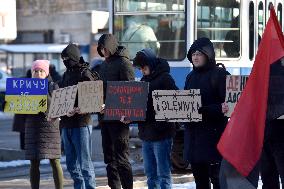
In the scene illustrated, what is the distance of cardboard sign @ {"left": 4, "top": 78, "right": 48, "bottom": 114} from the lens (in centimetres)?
1027

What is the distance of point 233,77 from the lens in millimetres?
8602

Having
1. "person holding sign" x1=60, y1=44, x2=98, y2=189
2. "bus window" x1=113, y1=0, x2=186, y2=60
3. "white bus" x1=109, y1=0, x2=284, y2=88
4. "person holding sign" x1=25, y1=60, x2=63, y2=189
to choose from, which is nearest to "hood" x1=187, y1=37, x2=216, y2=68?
"person holding sign" x1=60, y1=44, x2=98, y2=189

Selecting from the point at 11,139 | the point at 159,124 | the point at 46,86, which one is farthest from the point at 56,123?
the point at 11,139

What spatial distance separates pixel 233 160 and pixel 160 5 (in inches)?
263

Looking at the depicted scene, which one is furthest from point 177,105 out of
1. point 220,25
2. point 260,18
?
point 260,18

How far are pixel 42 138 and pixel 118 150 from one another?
Result: 3.10ft

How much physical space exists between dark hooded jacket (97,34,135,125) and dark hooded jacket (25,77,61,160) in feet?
2.32

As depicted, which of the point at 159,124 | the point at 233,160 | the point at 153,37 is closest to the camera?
the point at 233,160

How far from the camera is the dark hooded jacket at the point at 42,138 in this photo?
10125mm

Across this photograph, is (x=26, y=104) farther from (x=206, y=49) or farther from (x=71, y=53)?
(x=206, y=49)

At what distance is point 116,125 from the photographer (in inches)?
384

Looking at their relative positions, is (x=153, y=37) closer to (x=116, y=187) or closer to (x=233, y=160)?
(x=116, y=187)

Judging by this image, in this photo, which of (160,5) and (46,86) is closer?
(46,86)

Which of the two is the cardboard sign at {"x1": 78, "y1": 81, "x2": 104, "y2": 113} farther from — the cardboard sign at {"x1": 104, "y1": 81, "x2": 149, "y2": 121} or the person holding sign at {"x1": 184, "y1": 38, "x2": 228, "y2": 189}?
the person holding sign at {"x1": 184, "y1": 38, "x2": 228, "y2": 189}
